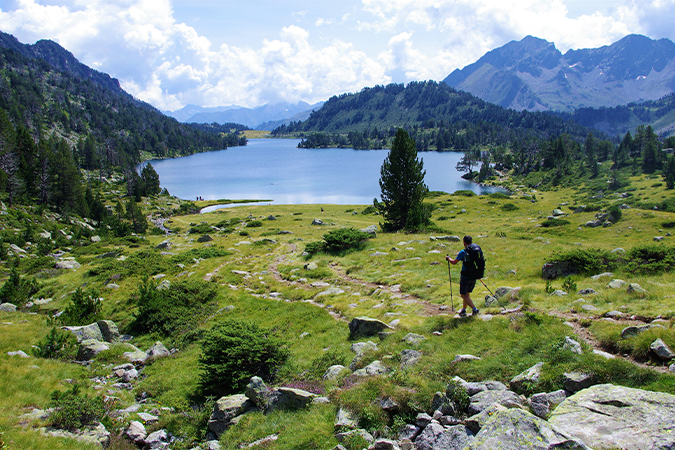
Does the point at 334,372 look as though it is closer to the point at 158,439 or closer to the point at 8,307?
the point at 158,439

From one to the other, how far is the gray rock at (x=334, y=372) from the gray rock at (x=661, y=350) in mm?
7122

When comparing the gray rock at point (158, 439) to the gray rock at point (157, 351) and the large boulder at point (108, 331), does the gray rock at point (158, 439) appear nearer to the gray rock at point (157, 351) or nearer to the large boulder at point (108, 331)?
the gray rock at point (157, 351)

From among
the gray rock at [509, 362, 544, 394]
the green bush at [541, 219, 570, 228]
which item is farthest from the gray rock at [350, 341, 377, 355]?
the green bush at [541, 219, 570, 228]

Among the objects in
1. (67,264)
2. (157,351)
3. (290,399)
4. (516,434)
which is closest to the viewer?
(516,434)

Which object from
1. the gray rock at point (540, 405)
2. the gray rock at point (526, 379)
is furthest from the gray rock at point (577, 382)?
the gray rock at point (540, 405)

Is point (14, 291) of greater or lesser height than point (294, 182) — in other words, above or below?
below

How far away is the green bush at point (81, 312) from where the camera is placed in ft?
53.9

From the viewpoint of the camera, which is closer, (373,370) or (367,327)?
(373,370)

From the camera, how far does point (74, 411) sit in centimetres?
835

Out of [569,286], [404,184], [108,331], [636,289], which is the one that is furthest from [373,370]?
[404,184]

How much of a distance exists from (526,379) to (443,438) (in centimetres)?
239

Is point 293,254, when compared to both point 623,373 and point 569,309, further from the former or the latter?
point 623,373

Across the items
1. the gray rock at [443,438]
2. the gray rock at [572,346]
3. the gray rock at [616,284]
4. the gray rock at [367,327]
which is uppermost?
the gray rock at [572,346]

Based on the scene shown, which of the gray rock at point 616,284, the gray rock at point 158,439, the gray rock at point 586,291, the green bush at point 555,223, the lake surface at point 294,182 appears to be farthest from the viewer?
the lake surface at point 294,182
